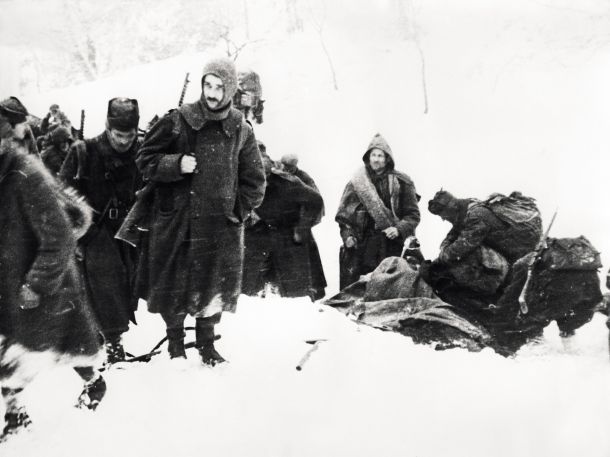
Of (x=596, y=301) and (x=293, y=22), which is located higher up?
(x=293, y=22)

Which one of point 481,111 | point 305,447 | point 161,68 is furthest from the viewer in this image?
A: point 481,111

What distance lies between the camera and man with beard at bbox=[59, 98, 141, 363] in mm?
2797

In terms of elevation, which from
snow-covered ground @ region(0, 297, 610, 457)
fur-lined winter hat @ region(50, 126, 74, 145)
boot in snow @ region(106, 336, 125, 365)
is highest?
fur-lined winter hat @ region(50, 126, 74, 145)

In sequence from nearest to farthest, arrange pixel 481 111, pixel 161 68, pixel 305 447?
pixel 305 447
pixel 161 68
pixel 481 111

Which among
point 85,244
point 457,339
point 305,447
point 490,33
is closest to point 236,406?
point 305,447

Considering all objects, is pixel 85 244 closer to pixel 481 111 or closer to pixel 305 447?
pixel 305 447

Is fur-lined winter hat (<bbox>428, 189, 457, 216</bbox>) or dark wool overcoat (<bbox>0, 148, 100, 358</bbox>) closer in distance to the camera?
dark wool overcoat (<bbox>0, 148, 100, 358</bbox>)

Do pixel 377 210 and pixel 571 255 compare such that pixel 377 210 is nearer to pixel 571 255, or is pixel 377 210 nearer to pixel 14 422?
pixel 571 255

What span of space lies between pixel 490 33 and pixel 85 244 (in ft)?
10.2

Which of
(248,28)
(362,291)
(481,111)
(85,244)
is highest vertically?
(248,28)

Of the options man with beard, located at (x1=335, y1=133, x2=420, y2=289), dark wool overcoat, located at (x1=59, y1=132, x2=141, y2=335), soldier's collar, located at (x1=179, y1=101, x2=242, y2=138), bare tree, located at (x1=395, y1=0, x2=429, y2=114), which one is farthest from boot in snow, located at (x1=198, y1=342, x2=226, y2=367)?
bare tree, located at (x1=395, y1=0, x2=429, y2=114)

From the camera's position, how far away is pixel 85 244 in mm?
2873

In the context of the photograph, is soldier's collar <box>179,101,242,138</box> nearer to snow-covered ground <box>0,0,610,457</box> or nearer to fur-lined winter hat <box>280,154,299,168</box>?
snow-covered ground <box>0,0,610,457</box>

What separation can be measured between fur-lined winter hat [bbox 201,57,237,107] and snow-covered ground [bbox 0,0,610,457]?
2.14 feet
